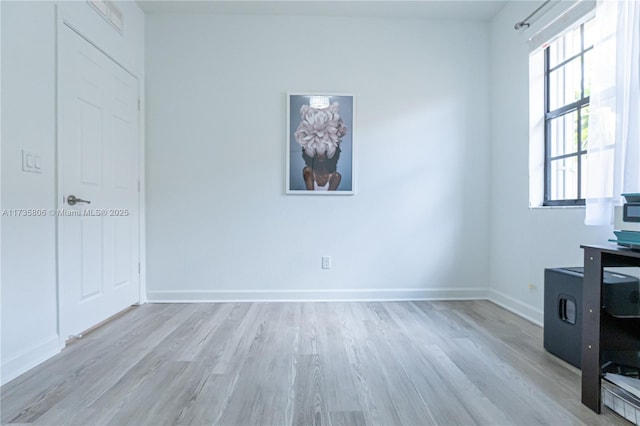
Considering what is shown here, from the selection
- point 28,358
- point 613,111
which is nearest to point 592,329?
point 613,111

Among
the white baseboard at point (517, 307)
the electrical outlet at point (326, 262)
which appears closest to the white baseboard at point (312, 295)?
the white baseboard at point (517, 307)

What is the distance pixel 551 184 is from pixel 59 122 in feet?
11.9

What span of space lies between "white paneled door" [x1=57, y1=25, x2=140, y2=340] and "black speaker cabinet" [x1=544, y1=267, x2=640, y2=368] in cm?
311

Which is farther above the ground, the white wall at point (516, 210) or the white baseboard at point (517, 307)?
the white wall at point (516, 210)

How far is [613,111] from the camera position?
1781 millimetres

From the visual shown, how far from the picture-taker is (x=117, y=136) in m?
2.67

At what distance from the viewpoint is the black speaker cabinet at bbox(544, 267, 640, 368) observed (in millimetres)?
1497

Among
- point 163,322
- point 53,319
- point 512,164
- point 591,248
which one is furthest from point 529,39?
point 53,319

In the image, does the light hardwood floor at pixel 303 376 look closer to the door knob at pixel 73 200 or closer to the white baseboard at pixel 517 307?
the white baseboard at pixel 517 307

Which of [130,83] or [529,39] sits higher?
[529,39]

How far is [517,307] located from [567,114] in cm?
162

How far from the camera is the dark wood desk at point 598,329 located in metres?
1.37

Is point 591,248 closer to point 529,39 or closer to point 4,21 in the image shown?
point 529,39

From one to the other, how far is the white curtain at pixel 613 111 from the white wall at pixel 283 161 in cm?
133
